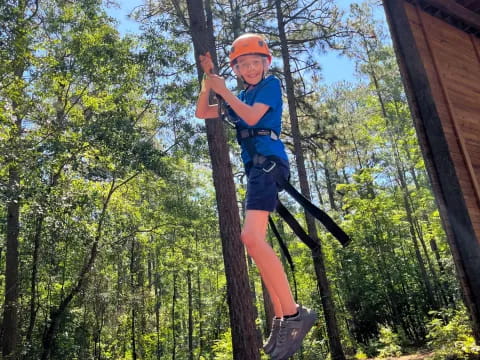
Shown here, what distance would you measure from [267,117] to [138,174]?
36.4ft

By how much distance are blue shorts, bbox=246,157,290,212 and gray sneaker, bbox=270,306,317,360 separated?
493mm

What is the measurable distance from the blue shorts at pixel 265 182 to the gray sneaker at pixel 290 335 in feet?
1.62

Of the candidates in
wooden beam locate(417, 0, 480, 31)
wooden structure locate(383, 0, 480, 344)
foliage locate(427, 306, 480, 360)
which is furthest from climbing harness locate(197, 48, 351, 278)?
foliage locate(427, 306, 480, 360)

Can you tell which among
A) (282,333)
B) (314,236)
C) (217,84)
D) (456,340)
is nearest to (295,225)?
(282,333)

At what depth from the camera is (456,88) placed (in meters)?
4.84

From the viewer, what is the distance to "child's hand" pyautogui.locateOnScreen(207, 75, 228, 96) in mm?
1838

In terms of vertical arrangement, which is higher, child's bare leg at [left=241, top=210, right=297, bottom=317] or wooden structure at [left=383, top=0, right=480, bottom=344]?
wooden structure at [left=383, top=0, right=480, bottom=344]

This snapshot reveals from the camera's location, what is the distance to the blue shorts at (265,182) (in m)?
1.73

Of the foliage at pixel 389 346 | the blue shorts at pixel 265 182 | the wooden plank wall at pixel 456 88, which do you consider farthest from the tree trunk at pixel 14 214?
the foliage at pixel 389 346

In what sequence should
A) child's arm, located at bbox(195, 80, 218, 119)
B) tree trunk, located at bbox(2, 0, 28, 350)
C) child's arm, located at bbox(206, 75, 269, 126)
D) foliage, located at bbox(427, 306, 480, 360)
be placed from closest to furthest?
child's arm, located at bbox(206, 75, 269, 126) → child's arm, located at bbox(195, 80, 218, 119) → foliage, located at bbox(427, 306, 480, 360) → tree trunk, located at bbox(2, 0, 28, 350)

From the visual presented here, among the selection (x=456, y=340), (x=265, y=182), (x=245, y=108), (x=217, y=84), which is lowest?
(x=456, y=340)

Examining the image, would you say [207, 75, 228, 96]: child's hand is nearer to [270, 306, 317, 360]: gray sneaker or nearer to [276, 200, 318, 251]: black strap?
[276, 200, 318, 251]: black strap

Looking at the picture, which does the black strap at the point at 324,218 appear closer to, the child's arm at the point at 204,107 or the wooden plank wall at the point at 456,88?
the child's arm at the point at 204,107

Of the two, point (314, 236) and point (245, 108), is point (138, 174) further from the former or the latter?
point (245, 108)
